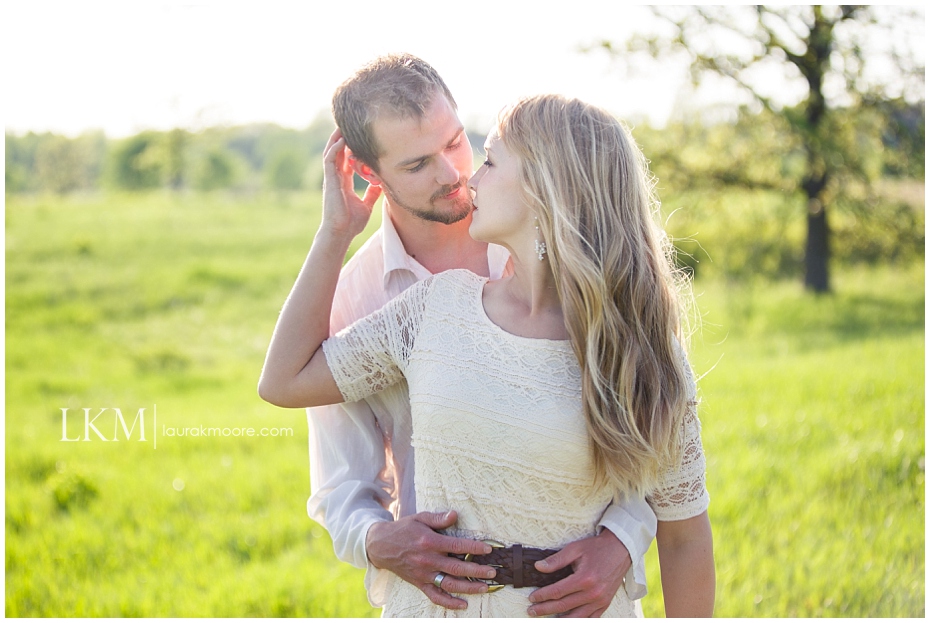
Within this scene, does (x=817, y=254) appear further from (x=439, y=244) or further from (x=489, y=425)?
(x=489, y=425)

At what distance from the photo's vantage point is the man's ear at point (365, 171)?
245 centimetres

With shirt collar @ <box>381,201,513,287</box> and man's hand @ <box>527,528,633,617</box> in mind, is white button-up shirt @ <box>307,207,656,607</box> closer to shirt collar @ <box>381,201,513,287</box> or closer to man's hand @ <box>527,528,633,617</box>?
shirt collar @ <box>381,201,513,287</box>

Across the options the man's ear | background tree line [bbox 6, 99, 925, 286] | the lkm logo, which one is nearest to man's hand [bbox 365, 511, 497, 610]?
the man's ear

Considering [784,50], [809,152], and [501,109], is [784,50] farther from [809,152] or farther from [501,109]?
[501,109]

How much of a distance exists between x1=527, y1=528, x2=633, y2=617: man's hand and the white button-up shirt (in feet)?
1.71

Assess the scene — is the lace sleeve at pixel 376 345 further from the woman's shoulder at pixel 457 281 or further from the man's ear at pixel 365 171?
the man's ear at pixel 365 171

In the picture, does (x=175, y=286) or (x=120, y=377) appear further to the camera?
(x=175, y=286)

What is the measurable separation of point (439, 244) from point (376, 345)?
1.72ft

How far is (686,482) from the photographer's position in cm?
204

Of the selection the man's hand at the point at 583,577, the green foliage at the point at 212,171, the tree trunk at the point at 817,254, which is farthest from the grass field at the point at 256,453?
the green foliage at the point at 212,171

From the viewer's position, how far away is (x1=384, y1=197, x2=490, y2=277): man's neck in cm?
250

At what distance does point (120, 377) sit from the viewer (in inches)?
329

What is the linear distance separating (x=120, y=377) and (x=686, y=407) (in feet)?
25.3

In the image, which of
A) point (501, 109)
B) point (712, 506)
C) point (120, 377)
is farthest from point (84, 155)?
point (501, 109)
